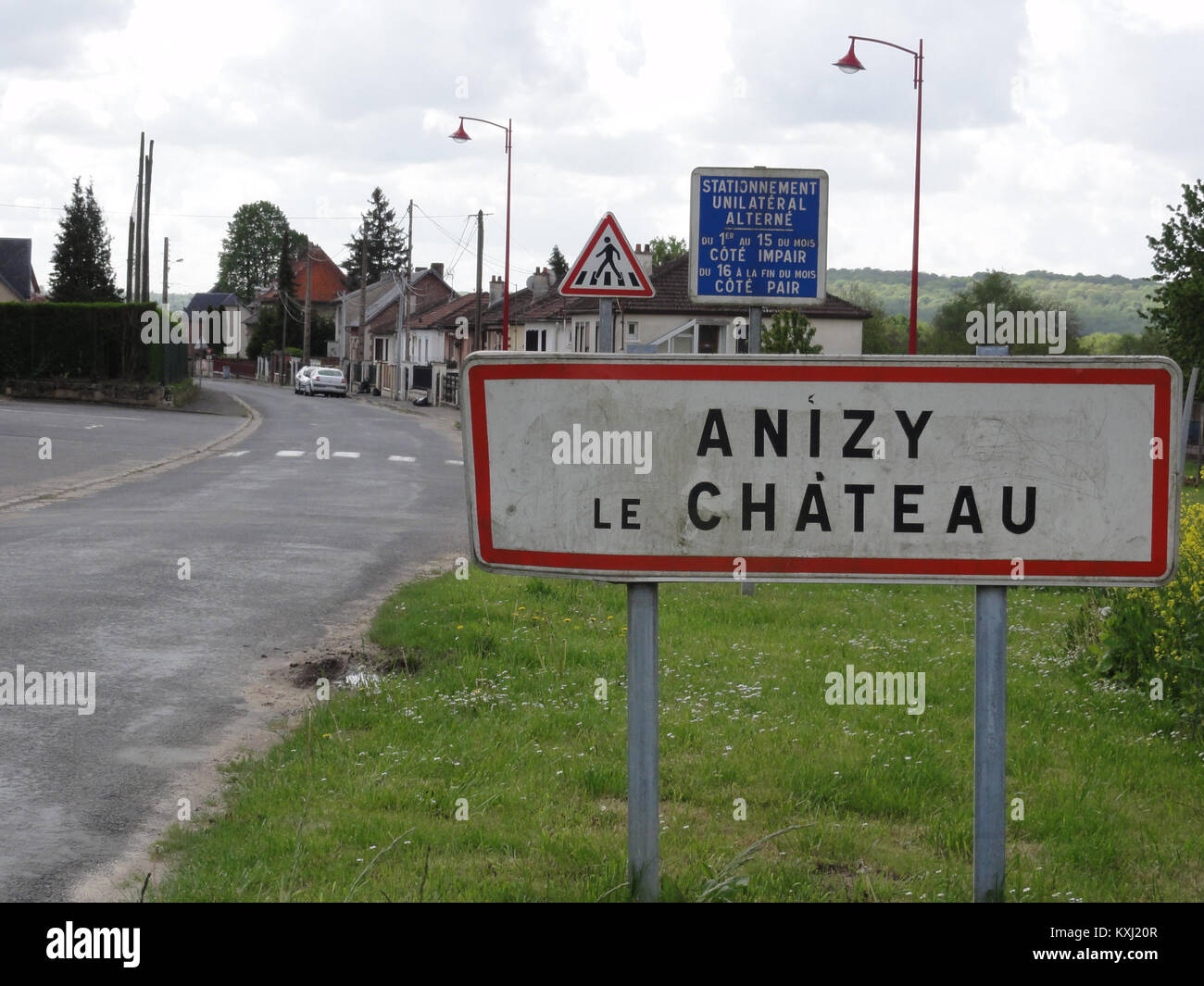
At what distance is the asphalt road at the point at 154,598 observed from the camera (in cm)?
549

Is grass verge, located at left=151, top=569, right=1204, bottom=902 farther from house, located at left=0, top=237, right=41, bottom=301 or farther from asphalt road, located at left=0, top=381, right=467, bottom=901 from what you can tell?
house, located at left=0, top=237, right=41, bottom=301

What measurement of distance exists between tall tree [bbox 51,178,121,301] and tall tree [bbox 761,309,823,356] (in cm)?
6570

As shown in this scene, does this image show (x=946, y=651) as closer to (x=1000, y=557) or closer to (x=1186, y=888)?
(x=1186, y=888)

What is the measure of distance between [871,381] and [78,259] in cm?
9095

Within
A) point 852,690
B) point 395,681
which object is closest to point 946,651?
point 852,690

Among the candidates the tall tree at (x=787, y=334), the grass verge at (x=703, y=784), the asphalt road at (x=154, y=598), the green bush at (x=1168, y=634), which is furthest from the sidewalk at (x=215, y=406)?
the green bush at (x=1168, y=634)

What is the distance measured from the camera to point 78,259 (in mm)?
87125

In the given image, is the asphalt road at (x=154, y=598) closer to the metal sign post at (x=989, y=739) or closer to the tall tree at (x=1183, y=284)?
the metal sign post at (x=989, y=739)

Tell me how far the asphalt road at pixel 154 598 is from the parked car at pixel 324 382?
46.2 meters

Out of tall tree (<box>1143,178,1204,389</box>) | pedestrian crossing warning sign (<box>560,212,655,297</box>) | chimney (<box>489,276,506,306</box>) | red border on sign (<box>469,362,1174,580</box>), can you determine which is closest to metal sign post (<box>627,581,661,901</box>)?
red border on sign (<box>469,362,1174,580</box>)

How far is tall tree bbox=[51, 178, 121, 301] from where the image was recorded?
86438 millimetres

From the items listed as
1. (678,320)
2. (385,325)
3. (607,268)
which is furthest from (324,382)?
(607,268)

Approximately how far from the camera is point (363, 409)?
5697 centimetres
